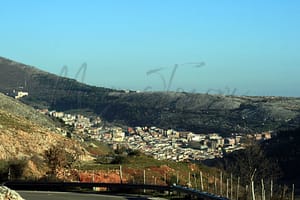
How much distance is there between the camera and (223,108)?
588 ft

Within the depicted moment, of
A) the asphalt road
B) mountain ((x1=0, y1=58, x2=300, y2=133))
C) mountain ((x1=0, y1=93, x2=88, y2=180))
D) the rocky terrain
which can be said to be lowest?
the asphalt road

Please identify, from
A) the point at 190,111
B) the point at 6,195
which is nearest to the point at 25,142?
the point at 6,195

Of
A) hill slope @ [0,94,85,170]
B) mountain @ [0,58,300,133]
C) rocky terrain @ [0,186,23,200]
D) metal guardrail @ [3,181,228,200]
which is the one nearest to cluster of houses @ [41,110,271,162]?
mountain @ [0,58,300,133]

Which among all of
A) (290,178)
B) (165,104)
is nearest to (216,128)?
(165,104)

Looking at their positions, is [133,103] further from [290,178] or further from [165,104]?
[290,178]

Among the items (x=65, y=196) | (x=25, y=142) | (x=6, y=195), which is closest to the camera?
(x=6, y=195)

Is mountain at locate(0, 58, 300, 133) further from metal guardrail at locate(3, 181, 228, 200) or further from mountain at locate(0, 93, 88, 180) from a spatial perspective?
metal guardrail at locate(3, 181, 228, 200)

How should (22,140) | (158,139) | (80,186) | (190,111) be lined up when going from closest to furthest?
(80,186), (22,140), (158,139), (190,111)

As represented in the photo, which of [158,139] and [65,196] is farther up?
[158,139]

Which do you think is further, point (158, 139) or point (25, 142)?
point (158, 139)

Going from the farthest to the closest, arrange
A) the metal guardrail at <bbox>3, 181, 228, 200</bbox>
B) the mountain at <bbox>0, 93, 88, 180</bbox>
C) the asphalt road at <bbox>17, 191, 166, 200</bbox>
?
the mountain at <bbox>0, 93, 88, 180</bbox>
the asphalt road at <bbox>17, 191, 166, 200</bbox>
the metal guardrail at <bbox>3, 181, 228, 200</bbox>

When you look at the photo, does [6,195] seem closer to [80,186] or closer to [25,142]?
[80,186]

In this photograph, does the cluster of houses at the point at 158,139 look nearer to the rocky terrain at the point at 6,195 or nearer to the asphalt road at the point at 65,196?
the asphalt road at the point at 65,196

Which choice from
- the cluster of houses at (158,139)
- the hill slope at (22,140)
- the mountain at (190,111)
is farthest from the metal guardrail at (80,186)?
the mountain at (190,111)
